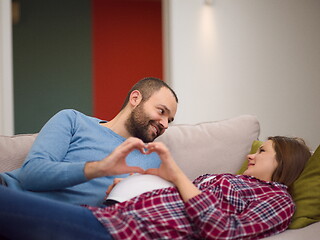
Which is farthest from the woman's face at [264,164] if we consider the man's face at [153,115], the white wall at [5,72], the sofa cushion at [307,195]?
the white wall at [5,72]

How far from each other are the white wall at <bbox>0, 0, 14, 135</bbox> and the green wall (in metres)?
2.13

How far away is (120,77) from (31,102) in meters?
1.19

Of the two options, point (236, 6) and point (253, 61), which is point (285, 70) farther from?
point (236, 6)

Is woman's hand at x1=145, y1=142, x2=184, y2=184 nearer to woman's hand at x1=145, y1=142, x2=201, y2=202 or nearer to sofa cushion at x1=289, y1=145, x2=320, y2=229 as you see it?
woman's hand at x1=145, y1=142, x2=201, y2=202

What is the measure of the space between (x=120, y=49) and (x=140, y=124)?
415 cm

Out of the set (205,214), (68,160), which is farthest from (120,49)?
(205,214)

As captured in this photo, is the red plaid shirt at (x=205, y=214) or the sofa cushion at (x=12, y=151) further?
the sofa cushion at (x=12, y=151)

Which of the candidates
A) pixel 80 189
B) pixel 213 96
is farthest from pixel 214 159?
pixel 213 96

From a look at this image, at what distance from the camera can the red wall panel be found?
18.5ft

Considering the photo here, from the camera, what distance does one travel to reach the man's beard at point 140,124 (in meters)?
1.67

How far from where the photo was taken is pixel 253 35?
12.3 feet

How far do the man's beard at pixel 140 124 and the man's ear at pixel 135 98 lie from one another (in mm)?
36

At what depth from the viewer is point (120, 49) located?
5691 millimetres

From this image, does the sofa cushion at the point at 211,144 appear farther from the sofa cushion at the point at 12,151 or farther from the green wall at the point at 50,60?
the green wall at the point at 50,60
